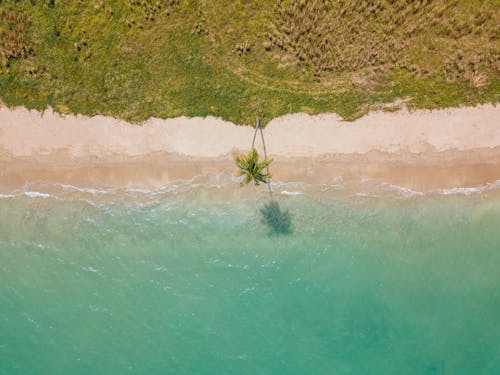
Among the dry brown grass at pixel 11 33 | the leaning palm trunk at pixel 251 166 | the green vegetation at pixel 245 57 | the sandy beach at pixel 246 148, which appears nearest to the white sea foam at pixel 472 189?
the sandy beach at pixel 246 148

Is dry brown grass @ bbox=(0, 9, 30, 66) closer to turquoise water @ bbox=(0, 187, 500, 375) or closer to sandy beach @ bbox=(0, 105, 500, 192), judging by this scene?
sandy beach @ bbox=(0, 105, 500, 192)

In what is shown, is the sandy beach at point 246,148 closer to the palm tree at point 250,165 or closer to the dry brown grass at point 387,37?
the palm tree at point 250,165

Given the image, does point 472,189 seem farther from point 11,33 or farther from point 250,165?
point 11,33

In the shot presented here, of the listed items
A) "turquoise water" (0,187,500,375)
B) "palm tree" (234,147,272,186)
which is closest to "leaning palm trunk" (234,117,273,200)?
"palm tree" (234,147,272,186)

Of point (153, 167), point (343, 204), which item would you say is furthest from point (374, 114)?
point (153, 167)

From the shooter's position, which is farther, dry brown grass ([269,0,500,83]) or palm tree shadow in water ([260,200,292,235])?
palm tree shadow in water ([260,200,292,235])

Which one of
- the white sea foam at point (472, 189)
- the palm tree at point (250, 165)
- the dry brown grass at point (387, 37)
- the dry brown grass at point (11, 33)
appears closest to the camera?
the palm tree at point (250, 165)
